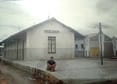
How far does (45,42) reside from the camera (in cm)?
865

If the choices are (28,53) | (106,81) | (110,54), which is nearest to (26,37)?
(28,53)

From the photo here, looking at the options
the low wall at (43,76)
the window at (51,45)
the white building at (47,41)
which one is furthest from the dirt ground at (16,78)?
the window at (51,45)

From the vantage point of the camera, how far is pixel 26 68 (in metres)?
7.01

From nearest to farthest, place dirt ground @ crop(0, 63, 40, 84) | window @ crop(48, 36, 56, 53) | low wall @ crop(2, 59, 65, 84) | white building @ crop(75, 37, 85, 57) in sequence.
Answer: low wall @ crop(2, 59, 65, 84), dirt ground @ crop(0, 63, 40, 84), window @ crop(48, 36, 56, 53), white building @ crop(75, 37, 85, 57)

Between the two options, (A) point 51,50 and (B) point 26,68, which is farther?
(A) point 51,50

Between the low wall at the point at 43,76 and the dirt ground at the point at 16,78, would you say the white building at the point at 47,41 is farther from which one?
the dirt ground at the point at 16,78

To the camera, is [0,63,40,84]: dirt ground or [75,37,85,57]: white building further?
[75,37,85,57]: white building

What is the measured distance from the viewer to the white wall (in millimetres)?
8516

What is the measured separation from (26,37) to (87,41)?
3.61m

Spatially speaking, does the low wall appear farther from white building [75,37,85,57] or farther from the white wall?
white building [75,37,85,57]

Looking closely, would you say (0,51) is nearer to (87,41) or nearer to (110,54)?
(87,41)

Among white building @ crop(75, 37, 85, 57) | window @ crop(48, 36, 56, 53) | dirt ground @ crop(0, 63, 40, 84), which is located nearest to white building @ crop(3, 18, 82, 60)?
window @ crop(48, 36, 56, 53)

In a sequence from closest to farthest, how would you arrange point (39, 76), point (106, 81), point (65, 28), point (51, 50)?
point (106, 81)
point (39, 76)
point (51, 50)
point (65, 28)

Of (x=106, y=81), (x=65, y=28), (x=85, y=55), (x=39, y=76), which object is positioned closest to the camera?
(x=106, y=81)
